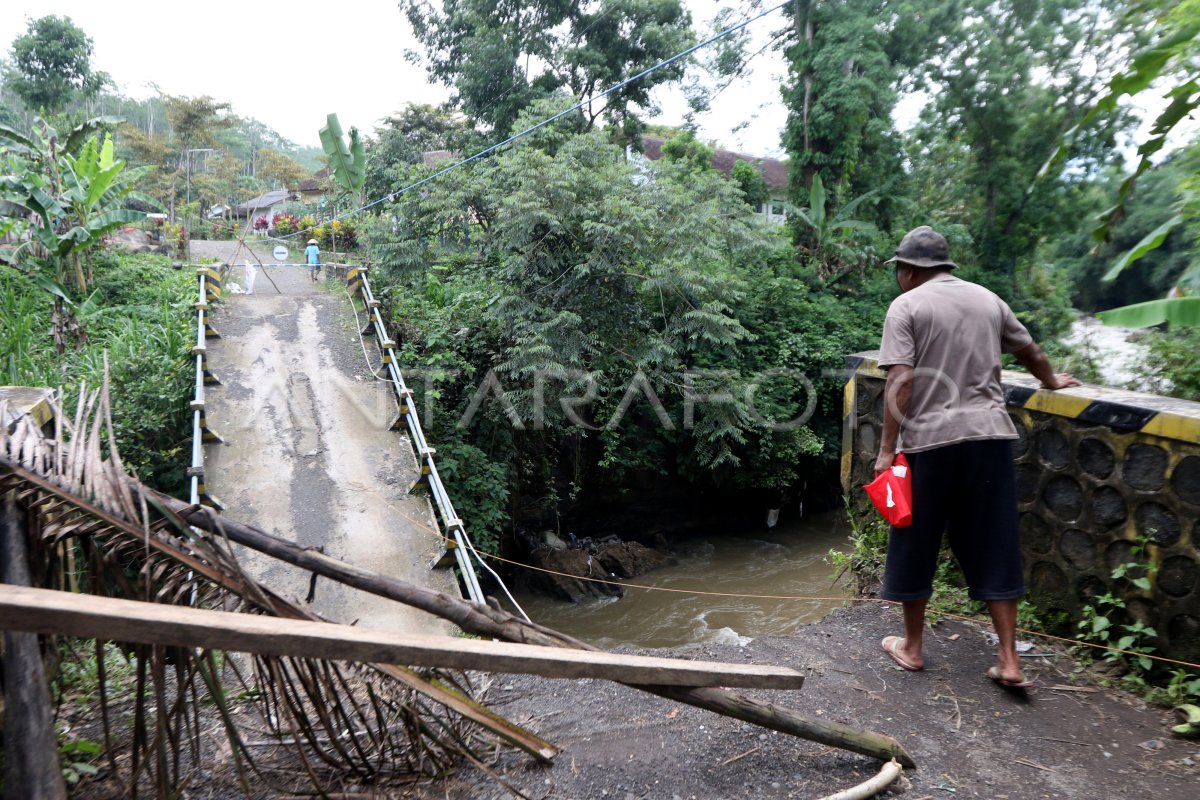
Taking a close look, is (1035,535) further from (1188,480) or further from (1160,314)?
(1160,314)

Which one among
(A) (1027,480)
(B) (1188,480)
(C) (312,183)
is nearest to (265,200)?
(C) (312,183)

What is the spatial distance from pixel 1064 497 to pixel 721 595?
495 centimetres

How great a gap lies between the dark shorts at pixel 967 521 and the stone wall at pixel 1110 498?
0.61m

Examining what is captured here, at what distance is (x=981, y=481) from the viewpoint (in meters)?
2.89

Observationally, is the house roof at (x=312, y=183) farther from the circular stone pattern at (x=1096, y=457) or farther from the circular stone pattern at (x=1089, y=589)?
the circular stone pattern at (x=1089, y=589)

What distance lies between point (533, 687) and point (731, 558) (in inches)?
330

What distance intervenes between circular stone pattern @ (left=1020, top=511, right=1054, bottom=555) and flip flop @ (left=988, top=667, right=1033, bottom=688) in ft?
2.41

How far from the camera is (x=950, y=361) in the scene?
2.91 m

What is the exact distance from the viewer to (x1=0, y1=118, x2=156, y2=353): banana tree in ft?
29.0

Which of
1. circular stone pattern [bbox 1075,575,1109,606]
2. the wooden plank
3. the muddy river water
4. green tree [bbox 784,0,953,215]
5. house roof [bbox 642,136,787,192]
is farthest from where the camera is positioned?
house roof [bbox 642,136,787,192]

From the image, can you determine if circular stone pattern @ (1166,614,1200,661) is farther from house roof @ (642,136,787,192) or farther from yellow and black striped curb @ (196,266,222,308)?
house roof @ (642,136,787,192)

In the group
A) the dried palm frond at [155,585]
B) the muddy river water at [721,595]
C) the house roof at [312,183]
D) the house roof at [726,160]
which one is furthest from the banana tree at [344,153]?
the house roof at [312,183]

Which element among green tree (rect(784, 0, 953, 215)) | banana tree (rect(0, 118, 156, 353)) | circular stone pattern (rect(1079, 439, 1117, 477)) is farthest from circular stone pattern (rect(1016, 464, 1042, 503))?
green tree (rect(784, 0, 953, 215))

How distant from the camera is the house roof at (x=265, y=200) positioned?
105ft
